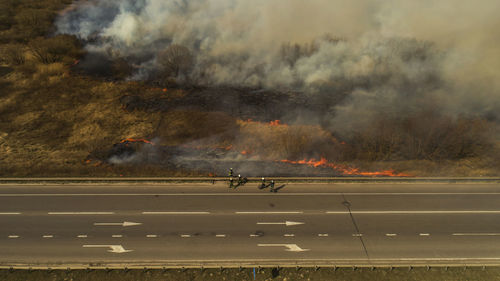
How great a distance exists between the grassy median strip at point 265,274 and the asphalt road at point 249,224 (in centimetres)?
53

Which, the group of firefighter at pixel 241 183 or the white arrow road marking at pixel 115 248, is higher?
the group of firefighter at pixel 241 183

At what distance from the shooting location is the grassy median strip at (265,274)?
13.3 metres

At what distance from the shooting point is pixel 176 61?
33188 millimetres

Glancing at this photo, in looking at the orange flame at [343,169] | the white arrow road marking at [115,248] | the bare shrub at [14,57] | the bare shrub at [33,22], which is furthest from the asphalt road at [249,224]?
the bare shrub at [33,22]

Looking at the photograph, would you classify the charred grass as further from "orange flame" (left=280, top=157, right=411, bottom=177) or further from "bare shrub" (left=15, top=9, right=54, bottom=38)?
"bare shrub" (left=15, top=9, right=54, bottom=38)

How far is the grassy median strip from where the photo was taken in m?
13.3

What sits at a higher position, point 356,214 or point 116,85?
point 116,85

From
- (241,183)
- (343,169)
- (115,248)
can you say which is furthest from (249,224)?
(343,169)


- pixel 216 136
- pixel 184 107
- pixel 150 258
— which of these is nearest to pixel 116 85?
pixel 184 107

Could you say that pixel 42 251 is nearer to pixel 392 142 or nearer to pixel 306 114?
pixel 306 114

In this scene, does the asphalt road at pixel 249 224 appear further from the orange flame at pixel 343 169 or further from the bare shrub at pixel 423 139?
the bare shrub at pixel 423 139

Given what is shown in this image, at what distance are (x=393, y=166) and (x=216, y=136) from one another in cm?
1615

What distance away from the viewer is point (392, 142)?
23719 mm

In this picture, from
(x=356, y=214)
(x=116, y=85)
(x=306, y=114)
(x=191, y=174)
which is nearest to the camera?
(x=356, y=214)
